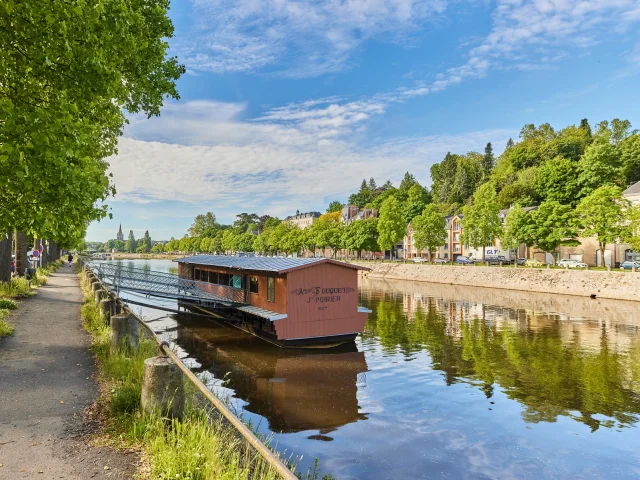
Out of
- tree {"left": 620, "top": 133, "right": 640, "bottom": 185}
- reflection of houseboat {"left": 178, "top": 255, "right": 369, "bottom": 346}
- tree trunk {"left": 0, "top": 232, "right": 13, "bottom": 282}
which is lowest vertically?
reflection of houseboat {"left": 178, "top": 255, "right": 369, "bottom": 346}

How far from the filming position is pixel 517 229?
5806cm

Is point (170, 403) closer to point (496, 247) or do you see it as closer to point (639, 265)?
point (639, 265)

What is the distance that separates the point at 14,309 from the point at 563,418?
22.0 m

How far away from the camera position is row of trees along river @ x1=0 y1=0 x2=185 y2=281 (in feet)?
27.0

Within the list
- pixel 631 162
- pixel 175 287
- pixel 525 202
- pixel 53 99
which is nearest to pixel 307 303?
pixel 175 287

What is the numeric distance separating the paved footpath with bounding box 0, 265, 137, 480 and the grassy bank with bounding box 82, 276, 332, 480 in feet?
1.03

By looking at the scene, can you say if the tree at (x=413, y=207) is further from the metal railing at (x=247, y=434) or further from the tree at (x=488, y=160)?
the metal railing at (x=247, y=434)

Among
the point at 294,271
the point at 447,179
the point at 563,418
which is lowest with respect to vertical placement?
the point at 563,418

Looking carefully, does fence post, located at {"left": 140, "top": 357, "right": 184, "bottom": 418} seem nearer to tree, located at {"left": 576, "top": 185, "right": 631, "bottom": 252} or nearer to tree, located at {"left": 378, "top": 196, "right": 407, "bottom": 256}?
tree, located at {"left": 576, "top": 185, "right": 631, "bottom": 252}

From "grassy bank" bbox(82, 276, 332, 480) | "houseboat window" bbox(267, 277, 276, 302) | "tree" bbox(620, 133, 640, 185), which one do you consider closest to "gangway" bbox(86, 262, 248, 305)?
"houseboat window" bbox(267, 277, 276, 302)

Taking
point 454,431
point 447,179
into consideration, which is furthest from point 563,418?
point 447,179

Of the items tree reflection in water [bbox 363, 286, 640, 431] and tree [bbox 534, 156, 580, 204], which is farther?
tree [bbox 534, 156, 580, 204]

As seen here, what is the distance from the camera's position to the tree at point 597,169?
6969 centimetres

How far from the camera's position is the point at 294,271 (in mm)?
21641
